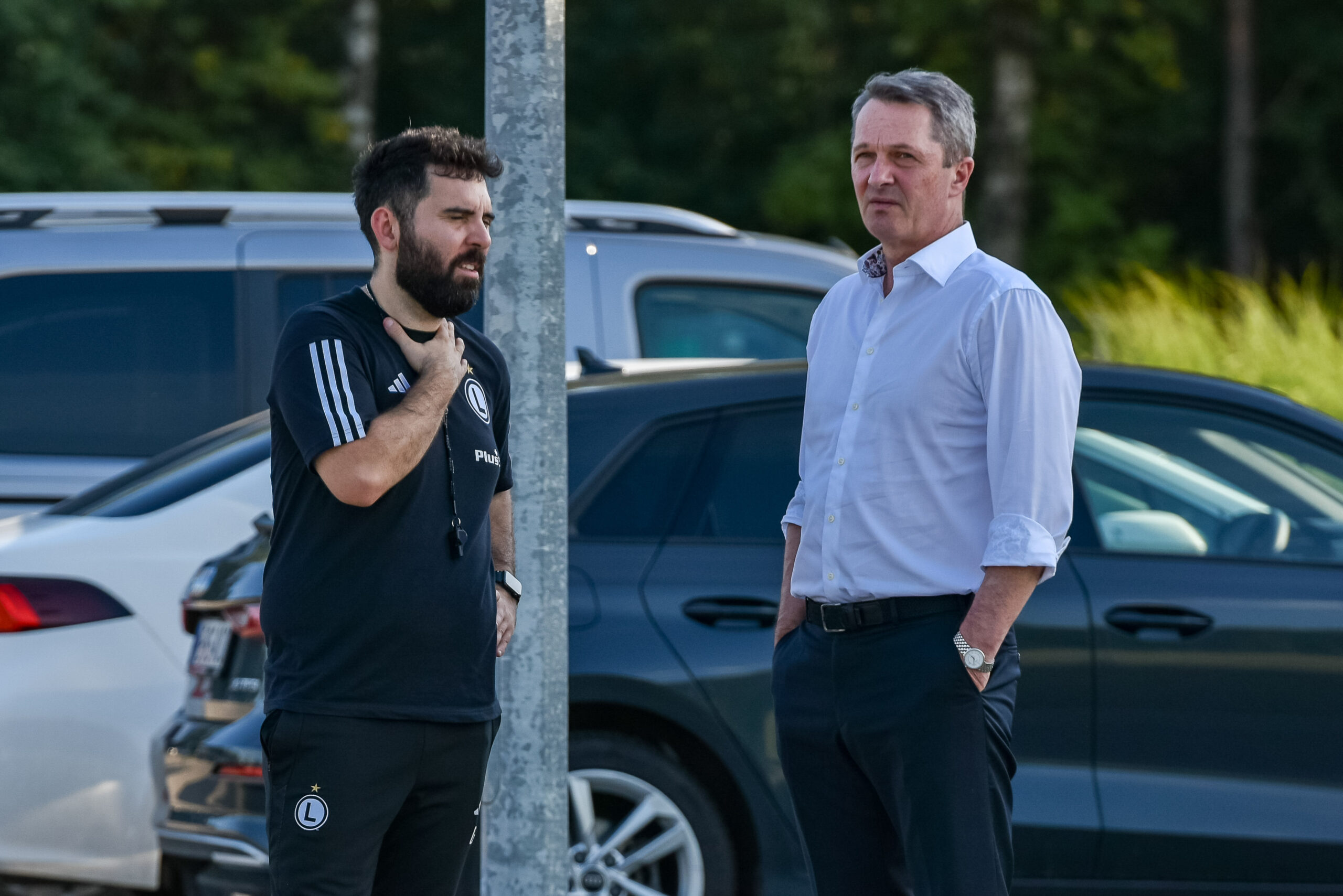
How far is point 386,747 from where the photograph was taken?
9.48ft

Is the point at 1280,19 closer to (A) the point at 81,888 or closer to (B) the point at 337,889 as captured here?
(A) the point at 81,888

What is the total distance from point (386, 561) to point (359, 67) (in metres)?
19.0

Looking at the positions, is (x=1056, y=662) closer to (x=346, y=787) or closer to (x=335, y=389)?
(x=346, y=787)

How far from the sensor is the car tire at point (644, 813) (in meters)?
4.32

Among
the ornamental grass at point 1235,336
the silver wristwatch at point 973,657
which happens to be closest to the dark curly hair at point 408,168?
the silver wristwatch at point 973,657

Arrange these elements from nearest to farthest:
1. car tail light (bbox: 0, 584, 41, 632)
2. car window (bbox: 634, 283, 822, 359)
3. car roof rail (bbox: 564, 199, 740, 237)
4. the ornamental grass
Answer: car tail light (bbox: 0, 584, 41, 632) → car window (bbox: 634, 283, 822, 359) → car roof rail (bbox: 564, 199, 740, 237) → the ornamental grass

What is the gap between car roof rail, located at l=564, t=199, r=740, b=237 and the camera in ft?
22.1

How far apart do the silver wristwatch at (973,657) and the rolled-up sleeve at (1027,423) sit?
0.13 m

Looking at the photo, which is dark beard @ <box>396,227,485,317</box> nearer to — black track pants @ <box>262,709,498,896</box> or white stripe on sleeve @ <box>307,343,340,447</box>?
white stripe on sleeve @ <box>307,343,340,447</box>

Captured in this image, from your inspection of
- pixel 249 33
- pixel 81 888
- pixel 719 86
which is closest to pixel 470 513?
pixel 81 888

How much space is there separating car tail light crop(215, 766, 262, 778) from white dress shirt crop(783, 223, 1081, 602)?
1685mm

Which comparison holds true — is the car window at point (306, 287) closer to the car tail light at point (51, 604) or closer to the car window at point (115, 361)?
the car window at point (115, 361)

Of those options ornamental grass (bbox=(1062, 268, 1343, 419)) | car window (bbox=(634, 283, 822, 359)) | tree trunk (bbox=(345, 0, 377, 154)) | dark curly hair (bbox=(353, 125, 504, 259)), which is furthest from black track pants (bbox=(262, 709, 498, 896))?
tree trunk (bbox=(345, 0, 377, 154))

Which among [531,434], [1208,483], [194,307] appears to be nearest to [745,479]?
[531,434]
